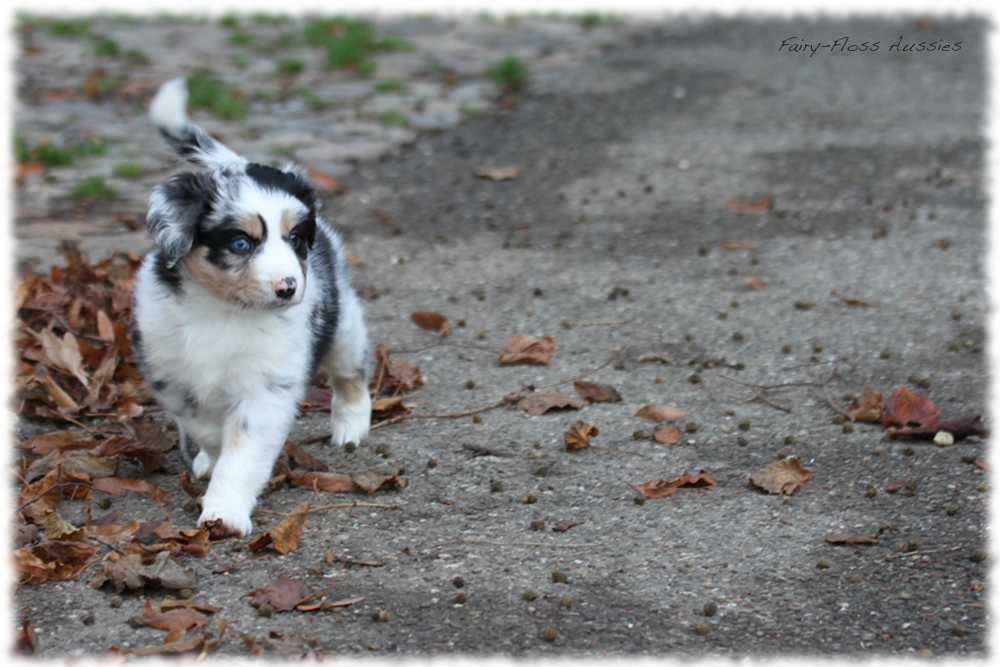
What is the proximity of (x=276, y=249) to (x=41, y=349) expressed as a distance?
1.96 m

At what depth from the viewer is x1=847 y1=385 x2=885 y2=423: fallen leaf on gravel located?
4777 mm

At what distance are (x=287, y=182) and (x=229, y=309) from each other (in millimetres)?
481

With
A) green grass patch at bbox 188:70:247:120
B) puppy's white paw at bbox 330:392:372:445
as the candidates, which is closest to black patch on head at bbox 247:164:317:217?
puppy's white paw at bbox 330:392:372:445

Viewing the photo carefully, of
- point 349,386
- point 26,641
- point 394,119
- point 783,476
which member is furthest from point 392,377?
point 394,119

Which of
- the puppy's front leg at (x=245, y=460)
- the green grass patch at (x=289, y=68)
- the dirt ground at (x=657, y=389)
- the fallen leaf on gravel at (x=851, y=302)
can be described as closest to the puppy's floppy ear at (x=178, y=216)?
the puppy's front leg at (x=245, y=460)

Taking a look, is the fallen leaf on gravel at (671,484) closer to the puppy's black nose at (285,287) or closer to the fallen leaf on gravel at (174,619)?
the puppy's black nose at (285,287)

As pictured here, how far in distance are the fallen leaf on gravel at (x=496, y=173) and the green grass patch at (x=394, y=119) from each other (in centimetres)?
124

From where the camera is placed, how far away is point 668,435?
468cm

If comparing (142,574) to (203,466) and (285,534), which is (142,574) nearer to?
(285,534)

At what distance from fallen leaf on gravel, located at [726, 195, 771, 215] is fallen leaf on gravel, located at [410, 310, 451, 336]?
261 centimetres

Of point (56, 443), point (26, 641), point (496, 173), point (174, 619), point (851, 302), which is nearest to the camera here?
point (26, 641)

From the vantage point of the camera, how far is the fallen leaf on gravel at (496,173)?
27.6 ft

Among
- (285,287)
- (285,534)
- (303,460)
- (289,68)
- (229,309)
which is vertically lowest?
(303,460)

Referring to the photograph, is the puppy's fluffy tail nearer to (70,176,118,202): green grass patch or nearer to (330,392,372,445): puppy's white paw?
(330,392,372,445): puppy's white paw
